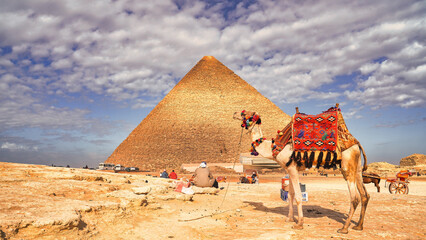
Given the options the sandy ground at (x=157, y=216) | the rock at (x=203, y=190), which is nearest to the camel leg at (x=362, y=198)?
the sandy ground at (x=157, y=216)

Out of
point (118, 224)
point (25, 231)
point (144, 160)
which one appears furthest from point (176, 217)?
point (144, 160)

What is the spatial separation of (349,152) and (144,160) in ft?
205

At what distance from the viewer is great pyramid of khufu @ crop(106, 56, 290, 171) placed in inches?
2502

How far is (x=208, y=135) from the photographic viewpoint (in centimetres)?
6875

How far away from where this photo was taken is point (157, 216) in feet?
19.6

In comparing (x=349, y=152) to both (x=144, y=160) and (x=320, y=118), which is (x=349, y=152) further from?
(x=144, y=160)

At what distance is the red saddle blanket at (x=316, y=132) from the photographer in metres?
5.69

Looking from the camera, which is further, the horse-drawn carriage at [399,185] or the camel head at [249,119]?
the horse-drawn carriage at [399,185]

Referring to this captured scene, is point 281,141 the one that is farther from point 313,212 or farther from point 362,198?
point 313,212

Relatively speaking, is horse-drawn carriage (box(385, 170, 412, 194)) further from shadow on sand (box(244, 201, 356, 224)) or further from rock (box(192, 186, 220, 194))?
rock (box(192, 186, 220, 194))

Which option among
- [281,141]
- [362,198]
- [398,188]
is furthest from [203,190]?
[398,188]

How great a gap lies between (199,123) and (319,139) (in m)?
67.1

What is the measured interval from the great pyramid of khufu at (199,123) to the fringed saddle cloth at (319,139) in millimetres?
54931

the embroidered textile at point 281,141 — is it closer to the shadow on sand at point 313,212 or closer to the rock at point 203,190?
the shadow on sand at point 313,212
